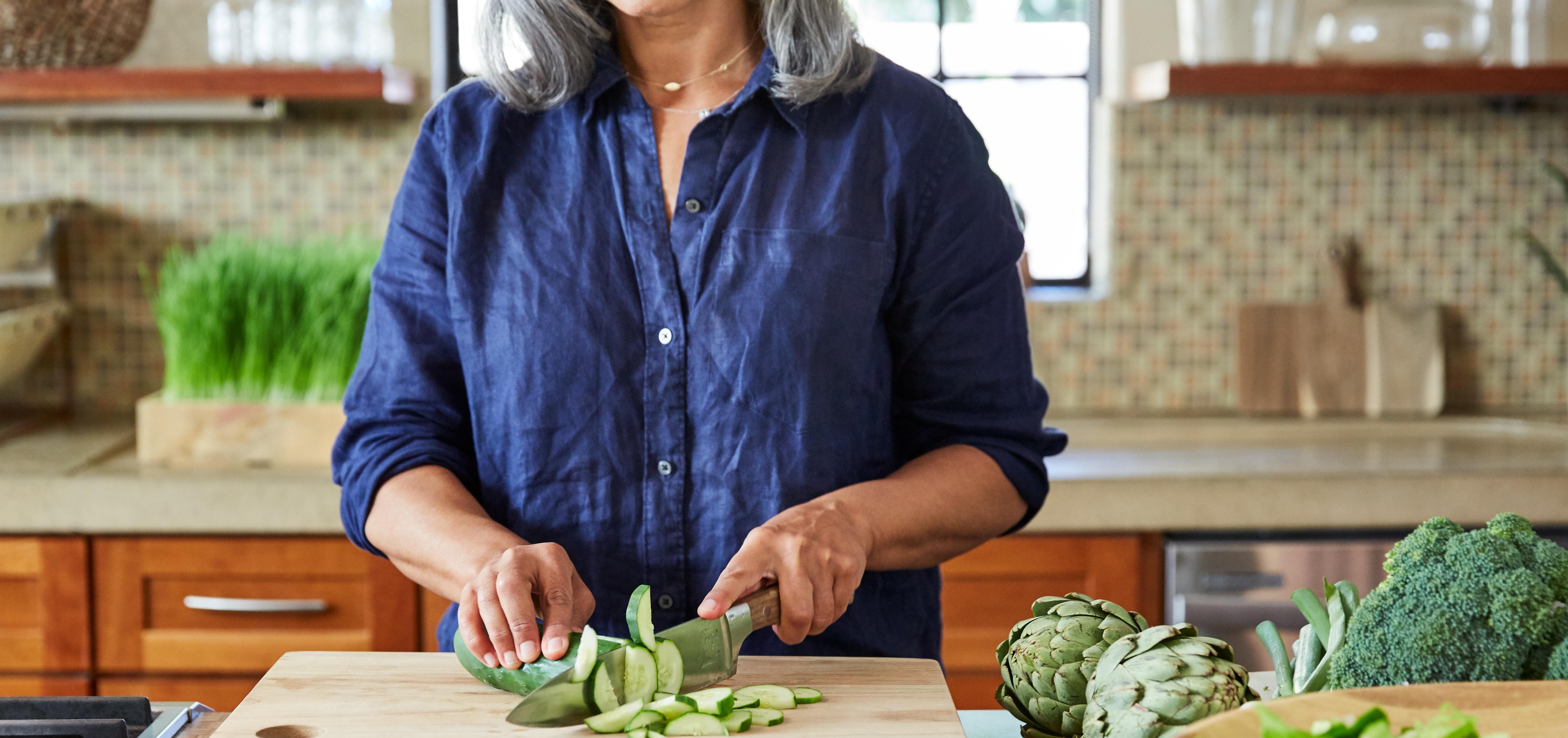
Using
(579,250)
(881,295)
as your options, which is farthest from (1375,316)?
(579,250)

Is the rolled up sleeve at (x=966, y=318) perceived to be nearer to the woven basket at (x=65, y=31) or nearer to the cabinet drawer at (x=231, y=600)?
the cabinet drawer at (x=231, y=600)

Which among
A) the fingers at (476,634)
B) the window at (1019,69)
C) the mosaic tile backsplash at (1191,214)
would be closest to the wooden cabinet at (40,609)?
the mosaic tile backsplash at (1191,214)

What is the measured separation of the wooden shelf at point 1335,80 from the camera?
6.59 feet

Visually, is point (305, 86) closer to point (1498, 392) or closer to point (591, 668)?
point (591, 668)

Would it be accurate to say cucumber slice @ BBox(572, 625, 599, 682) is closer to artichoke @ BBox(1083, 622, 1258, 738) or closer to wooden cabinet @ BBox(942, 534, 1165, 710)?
artichoke @ BBox(1083, 622, 1258, 738)

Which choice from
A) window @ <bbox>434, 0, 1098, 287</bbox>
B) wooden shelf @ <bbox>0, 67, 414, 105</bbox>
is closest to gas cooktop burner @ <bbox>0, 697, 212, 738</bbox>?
wooden shelf @ <bbox>0, 67, 414, 105</bbox>

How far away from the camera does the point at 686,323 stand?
103 centimetres

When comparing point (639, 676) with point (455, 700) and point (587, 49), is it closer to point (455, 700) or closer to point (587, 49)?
point (455, 700)

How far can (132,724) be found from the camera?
903 millimetres

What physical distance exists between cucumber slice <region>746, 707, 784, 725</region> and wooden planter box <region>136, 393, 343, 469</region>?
1244 mm

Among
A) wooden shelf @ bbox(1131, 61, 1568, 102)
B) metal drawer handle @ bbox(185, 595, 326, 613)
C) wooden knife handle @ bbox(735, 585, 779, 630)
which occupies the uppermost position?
wooden shelf @ bbox(1131, 61, 1568, 102)

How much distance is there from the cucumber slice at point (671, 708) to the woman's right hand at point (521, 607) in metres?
0.07

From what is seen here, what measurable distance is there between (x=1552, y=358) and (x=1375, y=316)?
34 cm

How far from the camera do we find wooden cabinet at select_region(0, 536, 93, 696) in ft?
5.84
